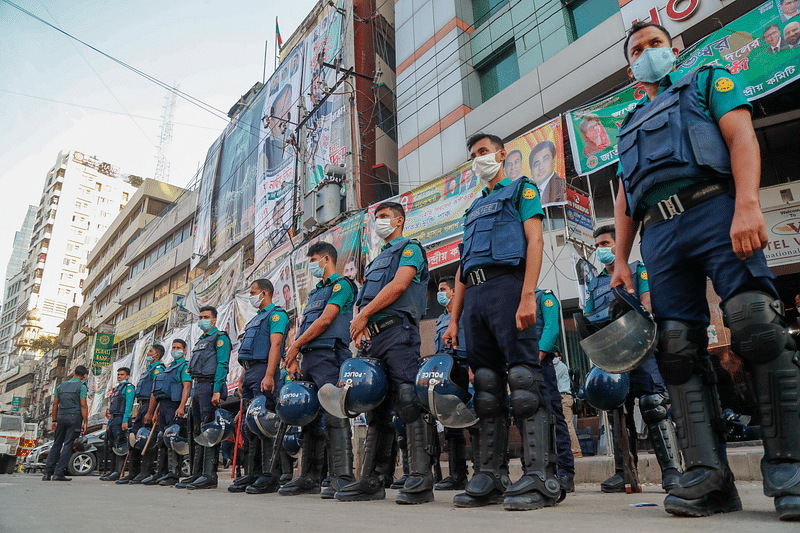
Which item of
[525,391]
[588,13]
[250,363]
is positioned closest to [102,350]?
[250,363]

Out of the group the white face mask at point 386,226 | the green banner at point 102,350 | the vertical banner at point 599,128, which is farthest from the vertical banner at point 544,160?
the green banner at point 102,350

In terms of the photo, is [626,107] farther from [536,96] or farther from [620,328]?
[620,328]

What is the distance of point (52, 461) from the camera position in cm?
909

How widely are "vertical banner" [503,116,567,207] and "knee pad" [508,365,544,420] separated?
19.7ft

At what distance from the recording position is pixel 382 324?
3.65 m

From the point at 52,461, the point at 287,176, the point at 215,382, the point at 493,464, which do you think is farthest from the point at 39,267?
the point at 493,464

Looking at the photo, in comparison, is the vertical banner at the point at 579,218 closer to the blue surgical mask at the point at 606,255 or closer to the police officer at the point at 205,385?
the blue surgical mask at the point at 606,255

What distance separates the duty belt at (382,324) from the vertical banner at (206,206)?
21.7m

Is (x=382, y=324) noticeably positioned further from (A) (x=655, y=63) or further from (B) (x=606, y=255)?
(A) (x=655, y=63)

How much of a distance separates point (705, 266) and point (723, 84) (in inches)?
31.8

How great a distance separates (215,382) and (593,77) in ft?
30.2

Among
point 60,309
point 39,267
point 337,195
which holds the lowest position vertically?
point 337,195

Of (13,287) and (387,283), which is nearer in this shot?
(387,283)

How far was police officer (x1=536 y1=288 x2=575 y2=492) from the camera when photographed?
4.02m
